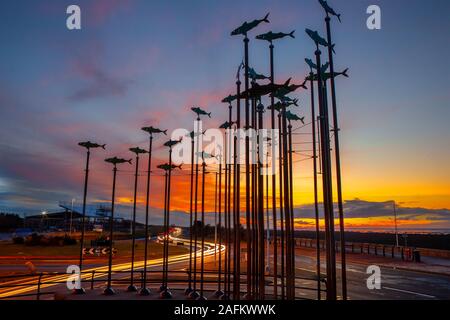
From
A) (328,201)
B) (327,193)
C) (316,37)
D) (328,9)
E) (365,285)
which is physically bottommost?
(365,285)

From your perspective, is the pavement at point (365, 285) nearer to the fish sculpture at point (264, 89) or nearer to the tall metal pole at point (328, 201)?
the tall metal pole at point (328, 201)

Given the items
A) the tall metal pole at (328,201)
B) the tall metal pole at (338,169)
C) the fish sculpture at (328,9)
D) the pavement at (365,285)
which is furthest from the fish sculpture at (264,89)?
the pavement at (365,285)

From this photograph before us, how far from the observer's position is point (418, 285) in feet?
82.1

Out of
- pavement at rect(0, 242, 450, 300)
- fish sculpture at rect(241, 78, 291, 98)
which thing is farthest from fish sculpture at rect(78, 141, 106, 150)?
fish sculpture at rect(241, 78, 291, 98)

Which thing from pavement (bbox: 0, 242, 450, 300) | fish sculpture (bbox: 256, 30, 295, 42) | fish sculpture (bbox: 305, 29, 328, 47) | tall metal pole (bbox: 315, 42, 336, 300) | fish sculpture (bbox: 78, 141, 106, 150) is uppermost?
fish sculpture (bbox: 256, 30, 295, 42)

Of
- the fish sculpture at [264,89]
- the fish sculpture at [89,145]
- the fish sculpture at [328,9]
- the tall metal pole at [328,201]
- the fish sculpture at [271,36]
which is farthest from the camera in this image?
the fish sculpture at [89,145]

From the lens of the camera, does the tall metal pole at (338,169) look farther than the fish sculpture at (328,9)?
No

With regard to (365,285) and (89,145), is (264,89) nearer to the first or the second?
(89,145)

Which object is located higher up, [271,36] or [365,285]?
[271,36]

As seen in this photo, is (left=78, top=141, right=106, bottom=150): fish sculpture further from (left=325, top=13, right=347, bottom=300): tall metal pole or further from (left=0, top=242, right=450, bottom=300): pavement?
(left=325, top=13, right=347, bottom=300): tall metal pole

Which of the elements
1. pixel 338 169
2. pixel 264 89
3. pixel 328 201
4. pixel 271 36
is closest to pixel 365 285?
pixel 328 201

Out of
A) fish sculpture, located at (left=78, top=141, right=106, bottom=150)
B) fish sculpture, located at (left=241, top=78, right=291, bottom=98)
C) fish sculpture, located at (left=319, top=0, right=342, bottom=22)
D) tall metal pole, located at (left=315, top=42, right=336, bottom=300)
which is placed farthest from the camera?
fish sculpture, located at (left=78, top=141, right=106, bottom=150)
